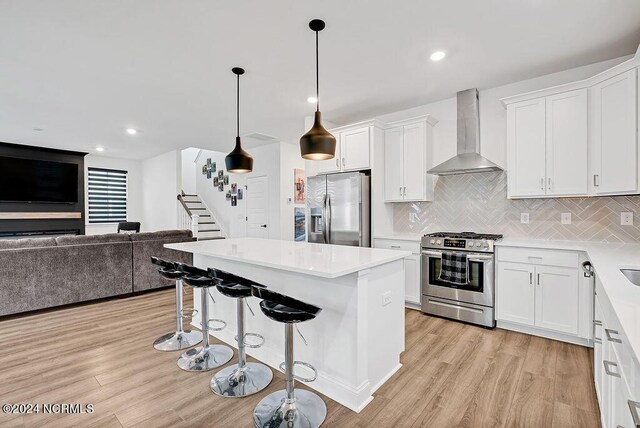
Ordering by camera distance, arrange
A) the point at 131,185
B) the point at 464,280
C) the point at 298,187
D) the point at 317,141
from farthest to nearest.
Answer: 1. the point at 131,185
2. the point at 298,187
3. the point at 464,280
4. the point at 317,141

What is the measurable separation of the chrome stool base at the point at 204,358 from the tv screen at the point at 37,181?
656 centimetres

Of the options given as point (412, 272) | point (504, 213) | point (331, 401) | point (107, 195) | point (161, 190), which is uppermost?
point (161, 190)

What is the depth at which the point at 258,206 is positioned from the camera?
23.0 ft

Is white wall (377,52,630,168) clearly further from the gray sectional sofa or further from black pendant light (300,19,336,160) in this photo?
the gray sectional sofa

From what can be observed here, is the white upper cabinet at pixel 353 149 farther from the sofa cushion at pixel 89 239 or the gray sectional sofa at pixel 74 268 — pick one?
the sofa cushion at pixel 89 239

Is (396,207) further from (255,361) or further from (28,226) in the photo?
(28,226)

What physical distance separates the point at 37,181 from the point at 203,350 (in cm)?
680

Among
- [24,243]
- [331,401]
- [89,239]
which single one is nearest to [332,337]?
[331,401]

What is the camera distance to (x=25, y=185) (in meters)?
6.55

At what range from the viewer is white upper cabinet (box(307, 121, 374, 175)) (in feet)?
13.7

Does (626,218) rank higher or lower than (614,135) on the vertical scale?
lower

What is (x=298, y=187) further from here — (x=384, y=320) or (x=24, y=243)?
(x=384, y=320)

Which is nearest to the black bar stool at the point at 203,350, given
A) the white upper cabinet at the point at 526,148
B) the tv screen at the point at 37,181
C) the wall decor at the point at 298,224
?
the white upper cabinet at the point at 526,148

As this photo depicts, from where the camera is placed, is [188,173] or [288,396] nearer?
[288,396]
